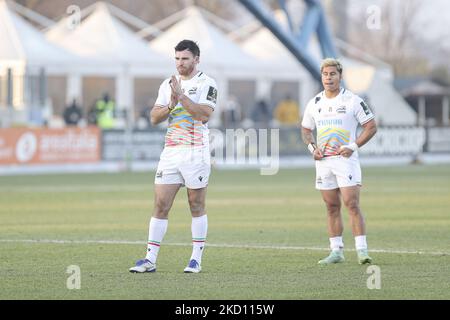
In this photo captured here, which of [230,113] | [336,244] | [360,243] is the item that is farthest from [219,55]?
[360,243]

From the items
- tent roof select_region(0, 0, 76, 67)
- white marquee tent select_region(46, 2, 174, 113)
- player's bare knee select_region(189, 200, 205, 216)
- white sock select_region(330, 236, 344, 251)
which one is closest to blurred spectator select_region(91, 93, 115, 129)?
tent roof select_region(0, 0, 76, 67)

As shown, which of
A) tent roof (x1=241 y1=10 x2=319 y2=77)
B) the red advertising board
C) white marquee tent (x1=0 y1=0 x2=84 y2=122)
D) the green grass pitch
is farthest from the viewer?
tent roof (x1=241 y1=10 x2=319 y2=77)

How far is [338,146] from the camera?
492 inches

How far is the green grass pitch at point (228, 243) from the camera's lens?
10.3 metres

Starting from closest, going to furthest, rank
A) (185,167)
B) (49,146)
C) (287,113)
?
(185,167), (49,146), (287,113)

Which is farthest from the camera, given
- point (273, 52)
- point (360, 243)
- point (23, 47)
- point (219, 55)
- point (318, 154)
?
point (273, 52)

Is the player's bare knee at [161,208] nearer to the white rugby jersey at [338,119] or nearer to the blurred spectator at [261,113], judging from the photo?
the white rugby jersey at [338,119]

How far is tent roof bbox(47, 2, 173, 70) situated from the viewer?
42.1 metres

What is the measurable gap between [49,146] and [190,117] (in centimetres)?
2257

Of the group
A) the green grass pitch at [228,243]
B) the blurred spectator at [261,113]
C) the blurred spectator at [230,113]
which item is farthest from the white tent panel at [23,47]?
the green grass pitch at [228,243]

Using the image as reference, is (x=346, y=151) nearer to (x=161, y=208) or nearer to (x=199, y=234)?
(x=199, y=234)

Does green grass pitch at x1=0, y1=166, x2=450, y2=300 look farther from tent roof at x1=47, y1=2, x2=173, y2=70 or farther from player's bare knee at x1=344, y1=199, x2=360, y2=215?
tent roof at x1=47, y1=2, x2=173, y2=70

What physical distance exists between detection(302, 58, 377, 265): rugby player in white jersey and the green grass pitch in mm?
424

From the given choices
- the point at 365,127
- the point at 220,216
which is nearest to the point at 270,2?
the point at 220,216
